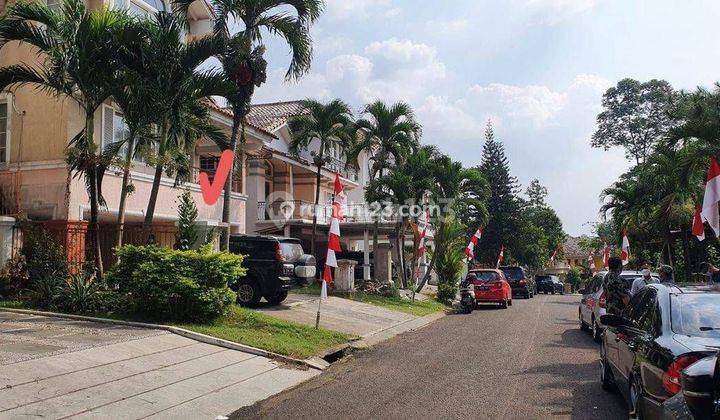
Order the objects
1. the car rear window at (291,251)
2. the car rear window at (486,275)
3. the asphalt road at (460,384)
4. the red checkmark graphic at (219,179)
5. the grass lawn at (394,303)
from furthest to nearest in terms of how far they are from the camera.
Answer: the car rear window at (486,275), the grass lawn at (394,303), the car rear window at (291,251), the red checkmark graphic at (219,179), the asphalt road at (460,384)

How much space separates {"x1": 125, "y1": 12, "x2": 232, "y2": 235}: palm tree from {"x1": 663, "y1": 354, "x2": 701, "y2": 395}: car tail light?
35.2 feet

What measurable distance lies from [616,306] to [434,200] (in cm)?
1962

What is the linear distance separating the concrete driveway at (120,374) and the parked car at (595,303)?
6.82 m

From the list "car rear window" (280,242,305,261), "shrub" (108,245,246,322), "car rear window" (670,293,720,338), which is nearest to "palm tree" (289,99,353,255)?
"car rear window" (280,242,305,261)

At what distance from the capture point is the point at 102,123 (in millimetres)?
16375

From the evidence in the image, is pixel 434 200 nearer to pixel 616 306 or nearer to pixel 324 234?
pixel 324 234

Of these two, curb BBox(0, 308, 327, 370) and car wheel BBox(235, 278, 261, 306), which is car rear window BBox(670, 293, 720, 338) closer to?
curb BBox(0, 308, 327, 370)

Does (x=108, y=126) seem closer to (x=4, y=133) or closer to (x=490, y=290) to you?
(x=4, y=133)

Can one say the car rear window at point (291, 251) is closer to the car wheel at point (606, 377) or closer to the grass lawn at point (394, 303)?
the grass lawn at point (394, 303)

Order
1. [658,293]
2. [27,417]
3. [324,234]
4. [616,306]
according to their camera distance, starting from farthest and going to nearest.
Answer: [324,234] → [616,306] → [658,293] → [27,417]

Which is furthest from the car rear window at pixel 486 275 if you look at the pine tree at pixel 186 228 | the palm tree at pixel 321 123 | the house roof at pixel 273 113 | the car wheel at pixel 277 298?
the pine tree at pixel 186 228

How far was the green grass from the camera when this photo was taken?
10.8 meters

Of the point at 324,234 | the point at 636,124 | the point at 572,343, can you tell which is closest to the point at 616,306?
the point at 572,343

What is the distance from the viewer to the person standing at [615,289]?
430 inches
